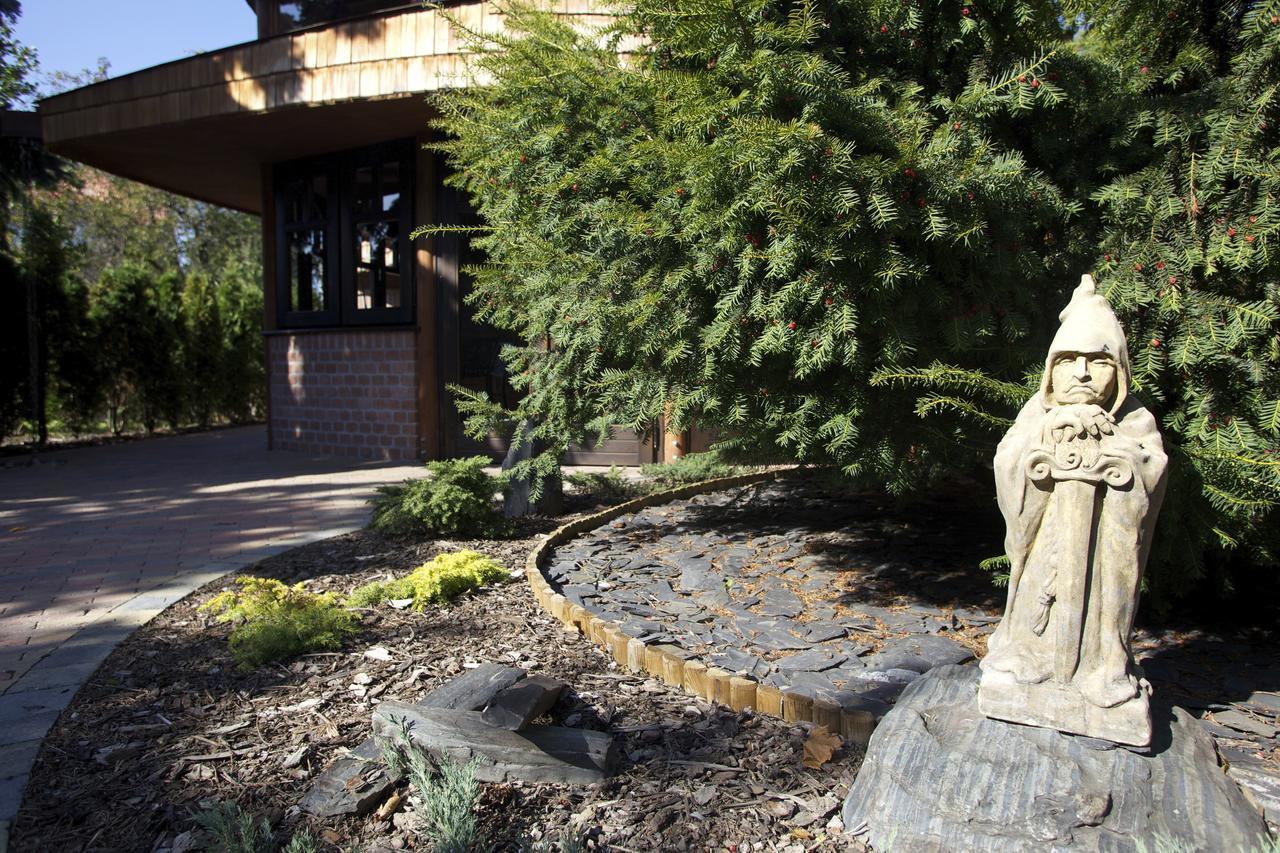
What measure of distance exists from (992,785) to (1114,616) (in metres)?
0.58

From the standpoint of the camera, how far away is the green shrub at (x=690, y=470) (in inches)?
306

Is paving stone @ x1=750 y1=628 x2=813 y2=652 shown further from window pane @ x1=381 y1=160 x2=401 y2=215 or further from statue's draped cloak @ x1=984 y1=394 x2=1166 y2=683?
window pane @ x1=381 y1=160 x2=401 y2=215

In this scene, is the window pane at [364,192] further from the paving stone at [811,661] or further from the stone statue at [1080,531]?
the stone statue at [1080,531]

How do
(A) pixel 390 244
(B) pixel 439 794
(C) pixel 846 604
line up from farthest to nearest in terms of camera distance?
(A) pixel 390 244, (C) pixel 846 604, (B) pixel 439 794

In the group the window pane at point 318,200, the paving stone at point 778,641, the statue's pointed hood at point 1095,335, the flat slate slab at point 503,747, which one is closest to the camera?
the statue's pointed hood at point 1095,335

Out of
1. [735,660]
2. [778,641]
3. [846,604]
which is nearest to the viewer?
[735,660]

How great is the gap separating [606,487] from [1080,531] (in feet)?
18.2

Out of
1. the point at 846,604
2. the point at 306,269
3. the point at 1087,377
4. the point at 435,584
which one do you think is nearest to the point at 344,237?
the point at 306,269

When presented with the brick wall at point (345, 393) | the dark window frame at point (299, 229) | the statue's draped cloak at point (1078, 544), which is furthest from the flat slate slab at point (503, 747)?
the dark window frame at point (299, 229)

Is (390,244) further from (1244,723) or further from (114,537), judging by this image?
(1244,723)

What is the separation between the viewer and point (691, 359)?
4.02 m

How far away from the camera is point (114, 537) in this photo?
20.5 feet

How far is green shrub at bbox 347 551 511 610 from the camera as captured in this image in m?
4.29

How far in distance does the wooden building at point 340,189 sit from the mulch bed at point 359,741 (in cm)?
594
